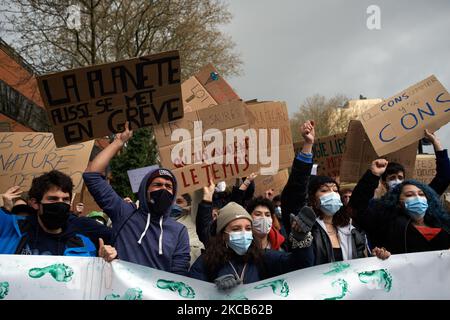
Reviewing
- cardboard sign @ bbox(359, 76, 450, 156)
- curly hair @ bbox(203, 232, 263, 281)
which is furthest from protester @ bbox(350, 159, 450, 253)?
cardboard sign @ bbox(359, 76, 450, 156)

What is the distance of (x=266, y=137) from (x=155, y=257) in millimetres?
2469

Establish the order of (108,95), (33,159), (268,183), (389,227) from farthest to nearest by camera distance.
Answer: (268,183)
(33,159)
(108,95)
(389,227)

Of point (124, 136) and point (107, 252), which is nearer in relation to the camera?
point (107, 252)

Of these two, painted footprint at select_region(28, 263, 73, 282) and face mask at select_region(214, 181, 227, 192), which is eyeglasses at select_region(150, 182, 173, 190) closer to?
painted footprint at select_region(28, 263, 73, 282)

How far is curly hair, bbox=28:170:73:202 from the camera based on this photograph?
11.2 ft

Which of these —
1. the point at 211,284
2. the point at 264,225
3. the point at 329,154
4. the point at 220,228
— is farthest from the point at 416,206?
the point at 329,154

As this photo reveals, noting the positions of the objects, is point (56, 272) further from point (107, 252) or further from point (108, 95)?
point (108, 95)

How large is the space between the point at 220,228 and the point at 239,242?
0.17 m

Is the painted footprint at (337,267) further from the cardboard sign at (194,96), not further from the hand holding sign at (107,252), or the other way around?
the cardboard sign at (194,96)

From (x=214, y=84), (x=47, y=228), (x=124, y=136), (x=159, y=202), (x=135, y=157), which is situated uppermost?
(x=135, y=157)

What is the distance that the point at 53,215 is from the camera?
11.0 ft

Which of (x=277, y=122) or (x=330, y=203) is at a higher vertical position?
(x=277, y=122)

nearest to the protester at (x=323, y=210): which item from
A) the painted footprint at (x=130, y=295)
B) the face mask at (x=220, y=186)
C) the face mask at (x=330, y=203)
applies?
the face mask at (x=330, y=203)
